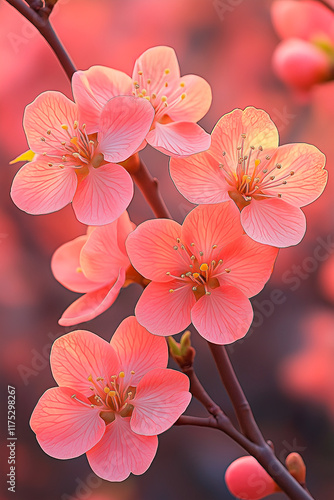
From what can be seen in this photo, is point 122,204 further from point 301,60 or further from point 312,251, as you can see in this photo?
point 312,251

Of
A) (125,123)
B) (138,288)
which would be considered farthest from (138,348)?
(138,288)

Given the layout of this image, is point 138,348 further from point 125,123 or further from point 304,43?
point 304,43

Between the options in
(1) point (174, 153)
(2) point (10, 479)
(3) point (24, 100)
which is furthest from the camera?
(3) point (24, 100)

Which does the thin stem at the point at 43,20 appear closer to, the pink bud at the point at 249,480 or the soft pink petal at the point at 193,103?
the soft pink petal at the point at 193,103

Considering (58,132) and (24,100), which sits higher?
Result: (24,100)

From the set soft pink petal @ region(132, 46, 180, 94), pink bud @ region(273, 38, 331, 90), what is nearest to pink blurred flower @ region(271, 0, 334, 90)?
pink bud @ region(273, 38, 331, 90)

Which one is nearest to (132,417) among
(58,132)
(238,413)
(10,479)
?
(238,413)
